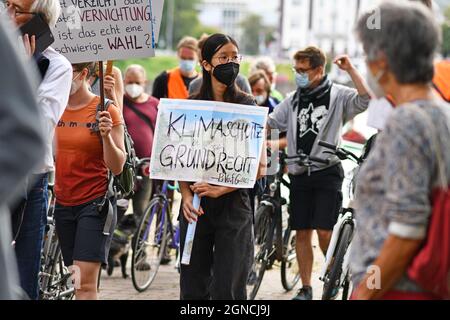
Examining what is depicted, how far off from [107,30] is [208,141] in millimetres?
951

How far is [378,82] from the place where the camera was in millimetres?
3693

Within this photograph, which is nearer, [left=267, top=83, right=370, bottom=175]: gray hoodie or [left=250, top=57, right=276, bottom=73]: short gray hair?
[left=267, top=83, right=370, bottom=175]: gray hoodie

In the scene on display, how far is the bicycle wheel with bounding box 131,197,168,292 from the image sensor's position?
941 centimetres

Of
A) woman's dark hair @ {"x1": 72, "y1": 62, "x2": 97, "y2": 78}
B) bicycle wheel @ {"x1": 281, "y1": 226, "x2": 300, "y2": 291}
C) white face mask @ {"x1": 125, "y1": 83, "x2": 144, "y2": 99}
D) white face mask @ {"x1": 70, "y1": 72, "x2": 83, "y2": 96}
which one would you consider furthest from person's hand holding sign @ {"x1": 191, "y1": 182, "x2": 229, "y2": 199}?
white face mask @ {"x1": 125, "y1": 83, "x2": 144, "y2": 99}

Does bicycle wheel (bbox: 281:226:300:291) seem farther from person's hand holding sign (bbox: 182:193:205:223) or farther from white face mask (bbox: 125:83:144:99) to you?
person's hand holding sign (bbox: 182:193:205:223)

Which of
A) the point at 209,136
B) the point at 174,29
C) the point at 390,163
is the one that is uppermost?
the point at 390,163

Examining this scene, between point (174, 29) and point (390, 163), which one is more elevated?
point (390, 163)

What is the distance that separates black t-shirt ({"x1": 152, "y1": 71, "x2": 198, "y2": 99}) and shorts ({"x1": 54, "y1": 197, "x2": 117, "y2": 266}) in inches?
199

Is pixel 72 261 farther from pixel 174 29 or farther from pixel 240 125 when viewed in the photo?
pixel 174 29

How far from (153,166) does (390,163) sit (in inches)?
125

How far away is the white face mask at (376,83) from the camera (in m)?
3.68
